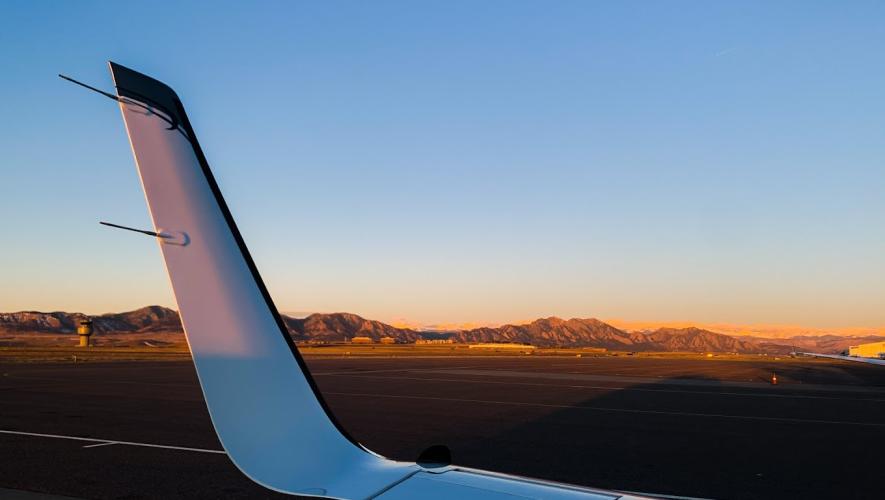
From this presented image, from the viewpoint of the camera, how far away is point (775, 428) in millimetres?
15062

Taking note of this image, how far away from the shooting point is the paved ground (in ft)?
28.6

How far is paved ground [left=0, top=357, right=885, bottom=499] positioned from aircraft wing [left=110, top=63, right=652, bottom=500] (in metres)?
5.69

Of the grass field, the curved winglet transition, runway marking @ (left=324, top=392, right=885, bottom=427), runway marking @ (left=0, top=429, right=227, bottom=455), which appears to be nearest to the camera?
the curved winglet transition

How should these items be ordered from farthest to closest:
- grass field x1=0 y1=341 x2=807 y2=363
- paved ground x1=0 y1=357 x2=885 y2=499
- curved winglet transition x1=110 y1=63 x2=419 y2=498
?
1. grass field x1=0 y1=341 x2=807 y2=363
2. paved ground x1=0 y1=357 x2=885 y2=499
3. curved winglet transition x1=110 y1=63 x2=419 y2=498

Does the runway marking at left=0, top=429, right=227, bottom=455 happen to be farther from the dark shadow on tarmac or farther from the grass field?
the grass field

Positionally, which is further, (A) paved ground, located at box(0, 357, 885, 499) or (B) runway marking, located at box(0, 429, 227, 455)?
(B) runway marking, located at box(0, 429, 227, 455)

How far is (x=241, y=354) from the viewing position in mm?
2621

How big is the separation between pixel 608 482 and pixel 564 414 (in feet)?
28.2

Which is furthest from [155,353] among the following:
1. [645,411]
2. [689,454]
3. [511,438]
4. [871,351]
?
[871,351]

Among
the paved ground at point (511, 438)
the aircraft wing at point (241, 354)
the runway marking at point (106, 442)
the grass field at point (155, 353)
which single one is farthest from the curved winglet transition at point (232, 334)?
the grass field at point (155, 353)

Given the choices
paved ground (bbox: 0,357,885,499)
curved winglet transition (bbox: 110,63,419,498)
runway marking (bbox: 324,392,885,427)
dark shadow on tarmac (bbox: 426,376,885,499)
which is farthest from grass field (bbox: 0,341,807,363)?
curved winglet transition (bbox: 110,63,419,498)

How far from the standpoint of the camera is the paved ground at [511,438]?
872cm

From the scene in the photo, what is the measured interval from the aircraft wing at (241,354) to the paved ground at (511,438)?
5690mm

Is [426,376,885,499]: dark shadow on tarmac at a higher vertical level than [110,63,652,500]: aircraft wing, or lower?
lower
